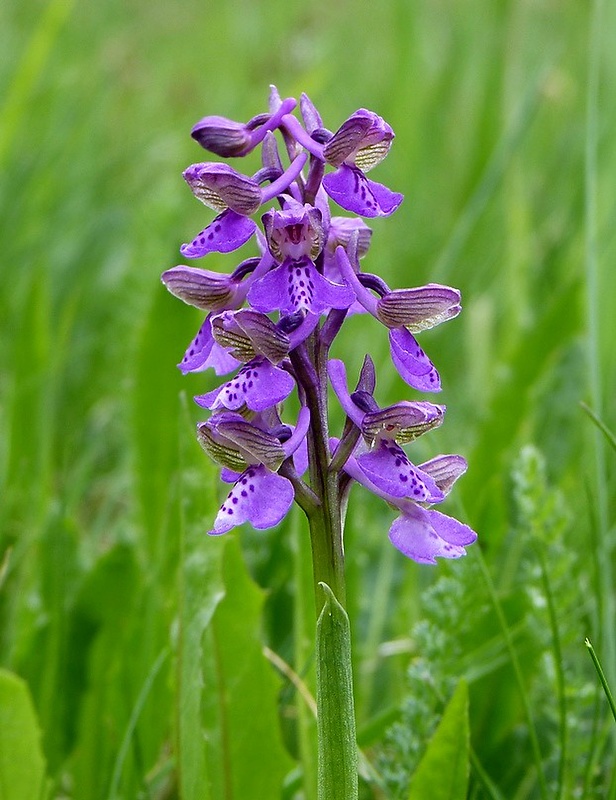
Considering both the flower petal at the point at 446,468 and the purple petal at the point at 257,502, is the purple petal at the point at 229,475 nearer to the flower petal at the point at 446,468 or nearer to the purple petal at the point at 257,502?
the purple petal at the point at 257,502

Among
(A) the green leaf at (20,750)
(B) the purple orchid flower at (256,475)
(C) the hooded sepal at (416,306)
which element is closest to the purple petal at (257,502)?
(B) the purple orchid flower at (256,475)

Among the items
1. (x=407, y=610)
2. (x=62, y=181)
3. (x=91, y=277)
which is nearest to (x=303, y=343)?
(x=407, y=610)

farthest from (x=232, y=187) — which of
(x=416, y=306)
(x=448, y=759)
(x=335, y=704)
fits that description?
(x=448, y=759)

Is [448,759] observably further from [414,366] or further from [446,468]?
[414,366]

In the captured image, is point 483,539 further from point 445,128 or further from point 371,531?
point 445,128

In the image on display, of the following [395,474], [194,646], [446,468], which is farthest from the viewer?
[194,646]

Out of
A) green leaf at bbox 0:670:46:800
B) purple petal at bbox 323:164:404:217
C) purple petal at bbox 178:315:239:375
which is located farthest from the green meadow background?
purple petal at bbox 323:164:404:217

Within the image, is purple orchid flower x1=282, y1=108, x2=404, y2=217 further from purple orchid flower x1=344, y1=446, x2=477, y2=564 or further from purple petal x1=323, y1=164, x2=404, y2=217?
purple orchid flower x1=344, y1=446, x2=477, y2=564
